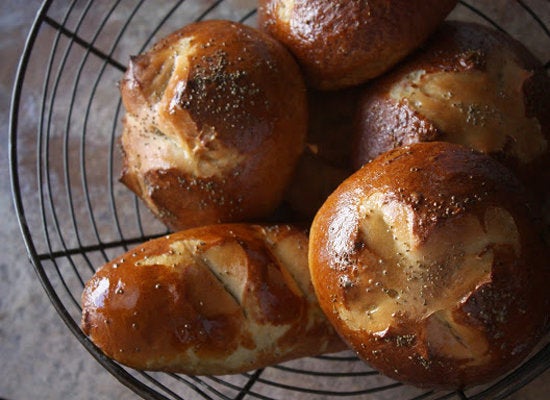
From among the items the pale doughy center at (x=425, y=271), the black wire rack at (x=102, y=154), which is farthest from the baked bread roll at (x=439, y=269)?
the black wire rack at (x=102, y=154)

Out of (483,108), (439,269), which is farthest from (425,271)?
(483,108)

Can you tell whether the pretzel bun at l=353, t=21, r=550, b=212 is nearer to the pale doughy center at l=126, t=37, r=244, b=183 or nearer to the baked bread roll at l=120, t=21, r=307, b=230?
the baked bread roll at l=120, t=21, r=307, b=230

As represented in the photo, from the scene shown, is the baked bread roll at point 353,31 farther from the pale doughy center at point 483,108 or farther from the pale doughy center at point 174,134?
the pale doughy center at point 174,134

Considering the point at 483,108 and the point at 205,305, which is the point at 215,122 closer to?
the point at 205,305

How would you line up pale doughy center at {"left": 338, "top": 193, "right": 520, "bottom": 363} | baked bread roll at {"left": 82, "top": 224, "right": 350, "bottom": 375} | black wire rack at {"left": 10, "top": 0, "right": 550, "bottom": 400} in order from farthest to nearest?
black wire rack at {"left": 10, "top": 0, "right": 550, "bottom": 400}, baked bread roll at {"left": 82, "top": 224, "right": 350, "bottom": 375}, pale doughy center at {"left": 338, "top": 193, "right": 520, "bottom": 363}

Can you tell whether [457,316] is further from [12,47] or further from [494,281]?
[12,47]

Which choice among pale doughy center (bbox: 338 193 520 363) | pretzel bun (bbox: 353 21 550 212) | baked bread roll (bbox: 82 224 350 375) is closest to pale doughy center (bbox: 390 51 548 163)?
pretzel bun (bbox: 353 21 550 212)
